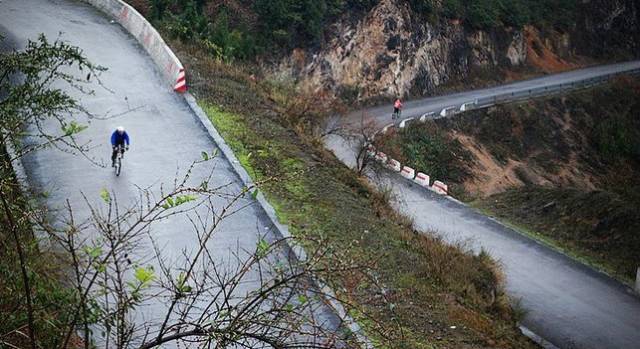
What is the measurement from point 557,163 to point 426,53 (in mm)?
11650

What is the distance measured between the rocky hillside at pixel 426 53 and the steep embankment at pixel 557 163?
5903 mm

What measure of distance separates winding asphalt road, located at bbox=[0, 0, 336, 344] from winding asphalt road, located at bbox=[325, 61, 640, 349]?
21.8 feet

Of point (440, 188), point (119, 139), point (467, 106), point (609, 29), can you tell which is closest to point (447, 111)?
point (467, 106)

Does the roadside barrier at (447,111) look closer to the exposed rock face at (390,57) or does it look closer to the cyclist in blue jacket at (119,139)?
the exposed rock face at (390,57)

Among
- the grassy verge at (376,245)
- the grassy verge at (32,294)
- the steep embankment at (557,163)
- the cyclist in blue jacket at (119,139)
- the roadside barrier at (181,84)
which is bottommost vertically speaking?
the steep embankment at (557,163)

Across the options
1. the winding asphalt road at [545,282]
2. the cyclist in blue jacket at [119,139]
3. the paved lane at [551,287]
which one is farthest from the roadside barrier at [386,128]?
the cyclist in blue jacket at [119,139]

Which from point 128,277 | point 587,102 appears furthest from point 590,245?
point 587,102

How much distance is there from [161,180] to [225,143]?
2.80m

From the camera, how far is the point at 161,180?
16031 millimetres

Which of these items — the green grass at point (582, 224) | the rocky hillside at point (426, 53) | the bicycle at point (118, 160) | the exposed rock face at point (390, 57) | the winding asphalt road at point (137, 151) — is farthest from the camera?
the rocky hillside at point (426, 53)

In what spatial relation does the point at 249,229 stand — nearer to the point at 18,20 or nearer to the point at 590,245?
the point at 590,245

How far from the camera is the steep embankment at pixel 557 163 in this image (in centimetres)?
2631

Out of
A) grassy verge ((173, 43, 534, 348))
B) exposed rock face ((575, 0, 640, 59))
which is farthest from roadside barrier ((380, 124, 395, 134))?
exposed rock face ((575, 0, 640, 59))

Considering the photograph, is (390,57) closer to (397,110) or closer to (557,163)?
(397,110)
